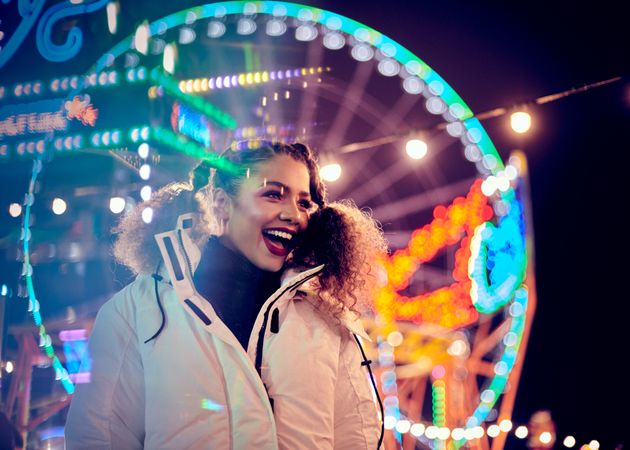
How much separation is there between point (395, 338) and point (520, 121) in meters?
4.16

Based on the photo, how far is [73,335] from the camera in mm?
3779

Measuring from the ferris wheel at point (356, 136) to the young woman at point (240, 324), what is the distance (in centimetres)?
50

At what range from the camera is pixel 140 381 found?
1934mm

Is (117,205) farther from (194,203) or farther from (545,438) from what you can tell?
(545,438)

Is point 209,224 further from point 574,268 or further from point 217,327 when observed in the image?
point 574,268

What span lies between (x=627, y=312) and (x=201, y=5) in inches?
452

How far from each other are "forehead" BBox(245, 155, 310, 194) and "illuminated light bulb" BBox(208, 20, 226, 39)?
2.85 meters

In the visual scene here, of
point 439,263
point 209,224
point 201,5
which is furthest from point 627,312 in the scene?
point 209,224

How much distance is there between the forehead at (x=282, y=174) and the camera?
238 cm

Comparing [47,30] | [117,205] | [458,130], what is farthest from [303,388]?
[458,130]

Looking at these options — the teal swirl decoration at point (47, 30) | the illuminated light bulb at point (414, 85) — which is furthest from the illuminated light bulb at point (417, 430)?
the teal swirl decoration at point (47, 30)

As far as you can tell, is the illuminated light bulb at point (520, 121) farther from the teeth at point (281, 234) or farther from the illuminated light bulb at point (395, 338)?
the illuminated light bulb at point (395, 338)

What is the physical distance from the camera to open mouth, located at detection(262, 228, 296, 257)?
2.31 metres

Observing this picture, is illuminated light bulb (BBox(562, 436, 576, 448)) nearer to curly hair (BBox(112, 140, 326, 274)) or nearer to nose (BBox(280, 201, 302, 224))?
curly hair (BBox(112, 140, 326, 274))
